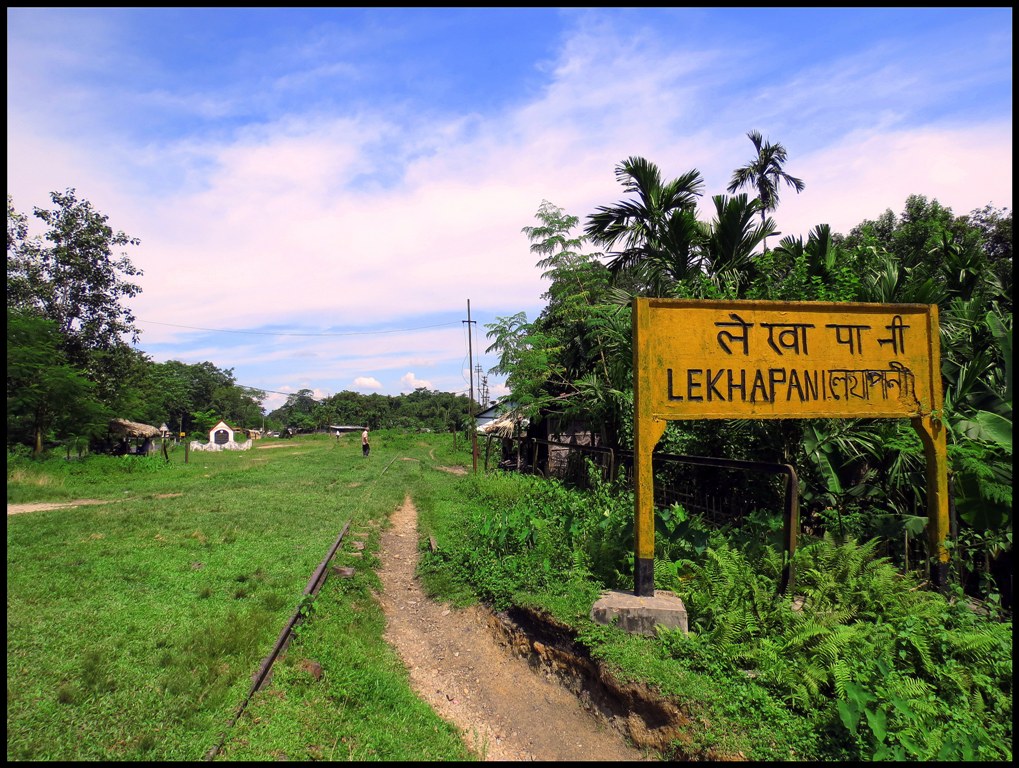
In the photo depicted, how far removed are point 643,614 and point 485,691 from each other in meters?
1.51

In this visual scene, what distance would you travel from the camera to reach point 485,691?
4691 millimetres

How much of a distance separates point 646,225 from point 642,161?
1.23m

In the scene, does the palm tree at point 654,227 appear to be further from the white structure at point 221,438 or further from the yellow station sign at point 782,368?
the white structure at point 221,438

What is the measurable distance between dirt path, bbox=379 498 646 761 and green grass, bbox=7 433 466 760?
289 millimetres

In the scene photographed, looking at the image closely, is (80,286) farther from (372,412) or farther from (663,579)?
(372,412)

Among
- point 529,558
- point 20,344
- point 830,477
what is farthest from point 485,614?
point 20,344

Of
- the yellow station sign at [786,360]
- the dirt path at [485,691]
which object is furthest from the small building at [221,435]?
the yellow station sign at [786,360]

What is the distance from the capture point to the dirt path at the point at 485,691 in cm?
383

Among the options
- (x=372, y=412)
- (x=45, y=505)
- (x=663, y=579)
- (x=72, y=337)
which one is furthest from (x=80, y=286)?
(x=372, y=412)

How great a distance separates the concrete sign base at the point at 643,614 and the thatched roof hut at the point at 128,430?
2912 cm

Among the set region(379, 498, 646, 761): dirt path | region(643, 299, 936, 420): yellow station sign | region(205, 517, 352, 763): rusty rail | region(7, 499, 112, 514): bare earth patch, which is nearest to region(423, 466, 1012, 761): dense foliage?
region(379, 498, 646, 761): dirt path

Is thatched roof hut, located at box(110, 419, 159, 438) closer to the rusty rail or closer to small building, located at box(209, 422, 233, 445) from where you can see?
small building, located at box(209, 422, 233, 445)

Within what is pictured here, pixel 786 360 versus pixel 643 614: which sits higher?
pixel 786 360

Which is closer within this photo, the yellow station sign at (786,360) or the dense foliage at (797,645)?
the dense foliage at (797,645)
